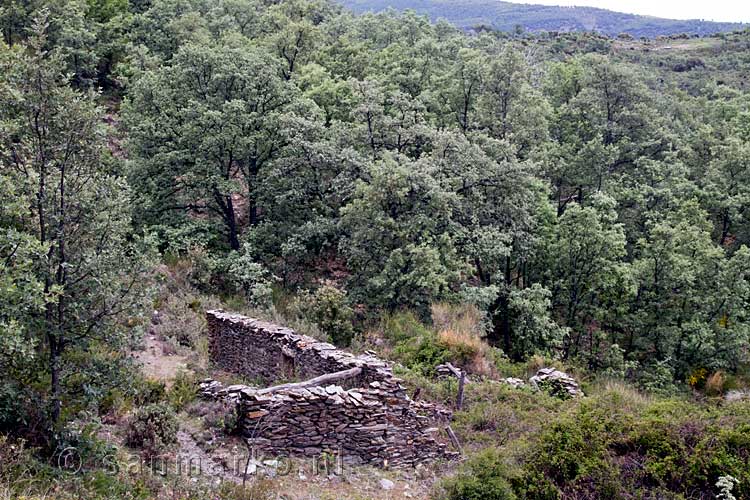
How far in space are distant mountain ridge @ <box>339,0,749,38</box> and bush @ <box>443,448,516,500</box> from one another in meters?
149

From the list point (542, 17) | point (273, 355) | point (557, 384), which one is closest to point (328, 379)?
point (273, 355)

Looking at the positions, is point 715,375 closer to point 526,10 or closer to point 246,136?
point 246,136

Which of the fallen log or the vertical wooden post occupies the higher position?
the fallen log

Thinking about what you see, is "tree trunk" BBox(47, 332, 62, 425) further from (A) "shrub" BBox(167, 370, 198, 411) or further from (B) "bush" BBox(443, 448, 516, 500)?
(B) "bush" BBox(443, 448, 516, 500)

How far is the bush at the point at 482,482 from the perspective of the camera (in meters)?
6.81

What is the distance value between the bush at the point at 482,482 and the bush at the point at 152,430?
3.63 meters

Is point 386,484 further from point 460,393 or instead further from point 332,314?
point 332,314

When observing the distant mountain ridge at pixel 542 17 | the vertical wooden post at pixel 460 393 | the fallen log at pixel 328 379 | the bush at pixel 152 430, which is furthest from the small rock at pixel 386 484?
the distant mountain ridge at pixel 542 17

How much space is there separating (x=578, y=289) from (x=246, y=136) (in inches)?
436

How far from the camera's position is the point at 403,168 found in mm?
14570

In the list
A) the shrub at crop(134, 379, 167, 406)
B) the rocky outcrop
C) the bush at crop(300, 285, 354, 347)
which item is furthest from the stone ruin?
the rocky outcrop

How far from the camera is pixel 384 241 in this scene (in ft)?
49.1

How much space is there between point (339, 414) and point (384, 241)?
7.28 m
